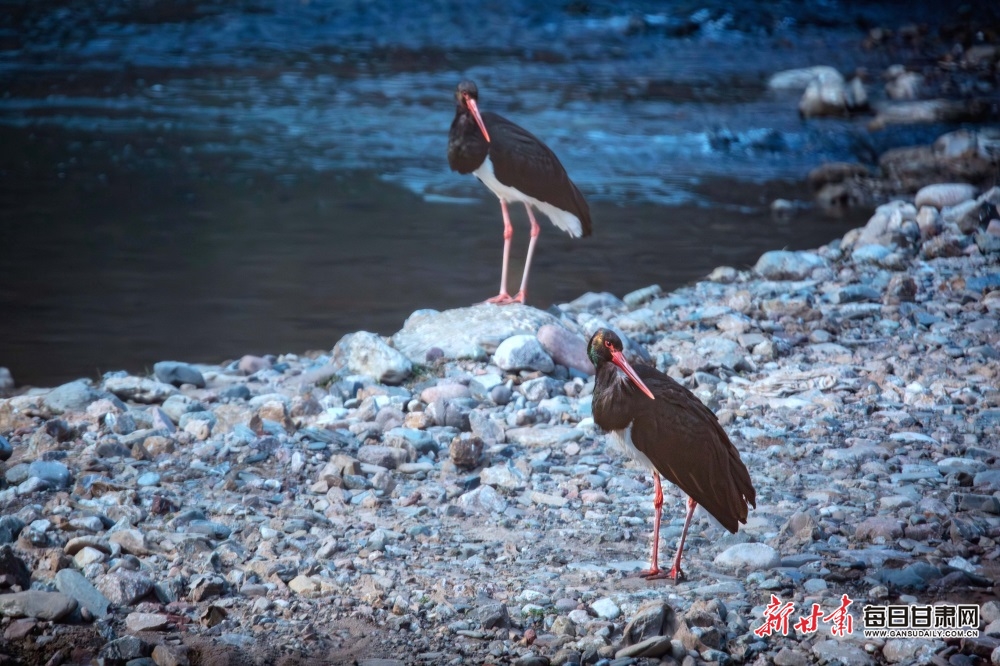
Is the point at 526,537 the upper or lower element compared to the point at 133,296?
upper

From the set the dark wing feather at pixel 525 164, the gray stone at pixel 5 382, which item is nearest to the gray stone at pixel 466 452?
the dark wing feather at pixel 525 164

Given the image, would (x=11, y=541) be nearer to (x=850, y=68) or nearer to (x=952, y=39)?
(x=850, y=68)

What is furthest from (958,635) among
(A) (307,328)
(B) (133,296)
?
(B) (133,296)

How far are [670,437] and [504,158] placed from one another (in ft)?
10.6

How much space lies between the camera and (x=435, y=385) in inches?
239

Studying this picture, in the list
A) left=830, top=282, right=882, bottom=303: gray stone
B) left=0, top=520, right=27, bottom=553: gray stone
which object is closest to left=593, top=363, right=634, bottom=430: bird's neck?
left=0, top=520, right=27, bottom=553: gray stone

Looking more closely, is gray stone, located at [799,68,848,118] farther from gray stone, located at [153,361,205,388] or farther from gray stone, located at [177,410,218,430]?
gray stone, located at [177,410,218,430]

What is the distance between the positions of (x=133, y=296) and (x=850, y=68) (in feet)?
55.3

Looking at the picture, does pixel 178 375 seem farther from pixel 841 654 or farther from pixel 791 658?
pixel 841 654

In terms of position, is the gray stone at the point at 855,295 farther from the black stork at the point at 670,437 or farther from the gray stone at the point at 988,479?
the black stork at the point at 670,437

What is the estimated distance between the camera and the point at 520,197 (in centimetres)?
703

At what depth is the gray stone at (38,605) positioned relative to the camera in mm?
3574

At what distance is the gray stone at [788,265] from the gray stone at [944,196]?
1.94 metres

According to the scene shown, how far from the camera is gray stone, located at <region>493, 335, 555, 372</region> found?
20.4ft
